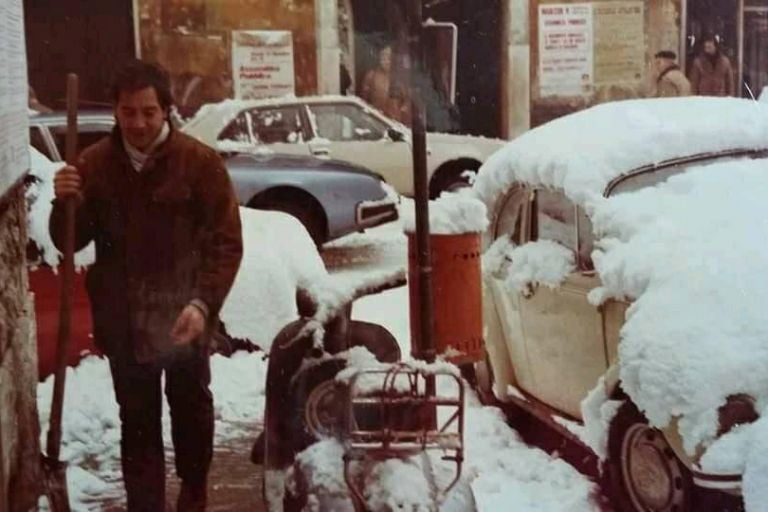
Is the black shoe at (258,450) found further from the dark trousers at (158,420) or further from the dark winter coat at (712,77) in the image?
the dark winter coat at (712,77)

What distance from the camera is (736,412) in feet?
10.2

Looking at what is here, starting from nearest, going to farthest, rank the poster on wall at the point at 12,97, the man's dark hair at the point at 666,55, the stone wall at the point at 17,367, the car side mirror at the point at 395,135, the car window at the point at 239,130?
1. the poster on wall at the point at 12,97
2. the stone wall at the point at 17,367
3. the car window at the point at 239,130
4. the car side mirror at the point at 395,135
5. the man's dark hair at the point at 666,55

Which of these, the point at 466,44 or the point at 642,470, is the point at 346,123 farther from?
the point at 642,470

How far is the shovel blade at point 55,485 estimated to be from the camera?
10.6 ft

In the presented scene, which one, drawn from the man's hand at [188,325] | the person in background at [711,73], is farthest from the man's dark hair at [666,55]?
the man's hand at [188,325]

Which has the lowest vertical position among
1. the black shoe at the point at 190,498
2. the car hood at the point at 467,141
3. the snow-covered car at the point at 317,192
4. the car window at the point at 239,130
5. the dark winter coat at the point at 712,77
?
the black shoe at the point at 190,498

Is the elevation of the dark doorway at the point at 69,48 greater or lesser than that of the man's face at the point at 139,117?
greater

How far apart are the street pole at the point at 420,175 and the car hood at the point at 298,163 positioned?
0.20 meters

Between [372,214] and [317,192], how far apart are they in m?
0.20

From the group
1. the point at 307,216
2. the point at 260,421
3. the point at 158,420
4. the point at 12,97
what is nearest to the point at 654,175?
the point at 307,216

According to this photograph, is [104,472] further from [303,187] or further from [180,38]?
[180,38]

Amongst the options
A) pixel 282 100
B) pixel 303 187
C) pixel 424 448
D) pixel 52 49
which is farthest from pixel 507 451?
pixel 52 49

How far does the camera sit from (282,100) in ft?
11.6

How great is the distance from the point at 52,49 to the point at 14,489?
4.27 feet
